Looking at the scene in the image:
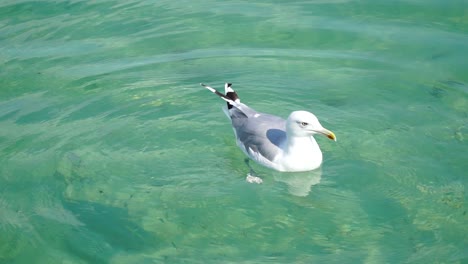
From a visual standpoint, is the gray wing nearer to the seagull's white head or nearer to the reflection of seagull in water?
the reflection of seagull in water

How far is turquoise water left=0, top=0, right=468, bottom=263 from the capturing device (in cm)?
607

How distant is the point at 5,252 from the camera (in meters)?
6.18

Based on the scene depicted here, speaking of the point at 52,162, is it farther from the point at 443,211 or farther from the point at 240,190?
the point at 443,211

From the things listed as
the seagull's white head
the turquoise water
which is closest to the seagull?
the seagull's white head

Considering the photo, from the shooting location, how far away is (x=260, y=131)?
7121mm

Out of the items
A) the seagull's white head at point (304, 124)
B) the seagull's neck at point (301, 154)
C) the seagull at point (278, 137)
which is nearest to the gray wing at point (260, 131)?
the seagull at point (278, 137)

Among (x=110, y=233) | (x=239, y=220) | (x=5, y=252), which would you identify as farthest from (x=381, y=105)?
(x=5, y=252)

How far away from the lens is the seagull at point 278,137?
664cm

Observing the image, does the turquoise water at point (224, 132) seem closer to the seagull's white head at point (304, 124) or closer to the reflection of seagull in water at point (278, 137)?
the reflection of seagull in water at point (278, 137)

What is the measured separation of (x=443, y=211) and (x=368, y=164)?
3.15 ft

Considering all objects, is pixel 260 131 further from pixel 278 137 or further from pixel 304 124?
pixel 304 124

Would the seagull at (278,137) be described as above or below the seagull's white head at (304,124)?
below

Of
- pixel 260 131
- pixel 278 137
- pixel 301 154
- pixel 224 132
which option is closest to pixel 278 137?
pixel 278 137

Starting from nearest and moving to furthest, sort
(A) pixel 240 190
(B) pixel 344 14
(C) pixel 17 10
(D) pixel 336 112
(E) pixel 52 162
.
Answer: (A) pixel 240 190
(E) pixel 52 162
(D) pixel 336 112
(B) pixel 344 14
(C) pixel 17 10
